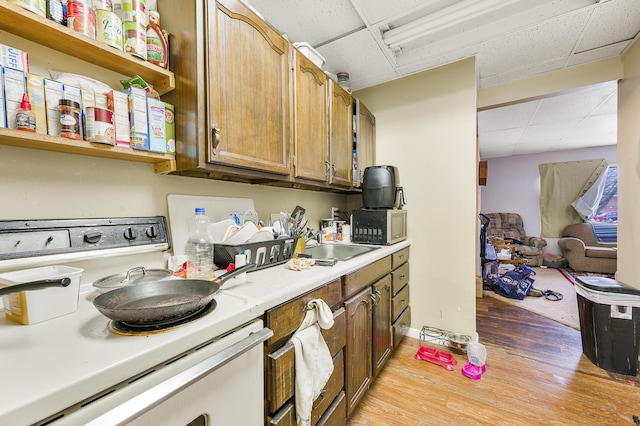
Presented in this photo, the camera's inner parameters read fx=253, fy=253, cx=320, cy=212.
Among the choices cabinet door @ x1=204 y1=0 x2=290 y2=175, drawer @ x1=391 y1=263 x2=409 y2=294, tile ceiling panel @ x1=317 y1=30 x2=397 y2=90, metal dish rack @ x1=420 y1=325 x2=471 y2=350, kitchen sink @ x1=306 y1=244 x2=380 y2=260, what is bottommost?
metal dish rack @ x1=420 y1=325 x2=471 y2=350

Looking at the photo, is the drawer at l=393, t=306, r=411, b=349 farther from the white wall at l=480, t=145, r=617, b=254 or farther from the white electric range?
the white wall at l=480, t=145, r=617, b=254

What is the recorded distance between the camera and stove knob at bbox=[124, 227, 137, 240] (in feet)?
3.31

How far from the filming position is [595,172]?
4934mm

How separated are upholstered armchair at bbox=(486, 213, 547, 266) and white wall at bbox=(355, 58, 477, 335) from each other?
354 centimetres

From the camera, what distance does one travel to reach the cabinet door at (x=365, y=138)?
7.20 ft

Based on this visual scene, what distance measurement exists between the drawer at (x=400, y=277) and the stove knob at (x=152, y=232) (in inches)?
60.9

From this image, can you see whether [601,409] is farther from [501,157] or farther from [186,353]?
[501,157]

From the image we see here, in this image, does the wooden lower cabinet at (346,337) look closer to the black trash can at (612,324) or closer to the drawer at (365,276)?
the drawer at (365,276)

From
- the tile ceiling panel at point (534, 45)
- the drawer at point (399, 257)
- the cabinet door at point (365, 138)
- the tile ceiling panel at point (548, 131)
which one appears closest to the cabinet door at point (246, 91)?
the cabinet door at point (365, 138)

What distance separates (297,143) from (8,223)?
117 cm

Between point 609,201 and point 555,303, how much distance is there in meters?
3.55

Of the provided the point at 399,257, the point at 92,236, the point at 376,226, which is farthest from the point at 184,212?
the point at 399,257

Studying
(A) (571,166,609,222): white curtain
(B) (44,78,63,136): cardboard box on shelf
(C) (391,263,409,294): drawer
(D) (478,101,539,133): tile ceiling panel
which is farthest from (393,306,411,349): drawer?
(A) (571,166,609,222): white curtain

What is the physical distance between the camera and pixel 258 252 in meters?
1.17
